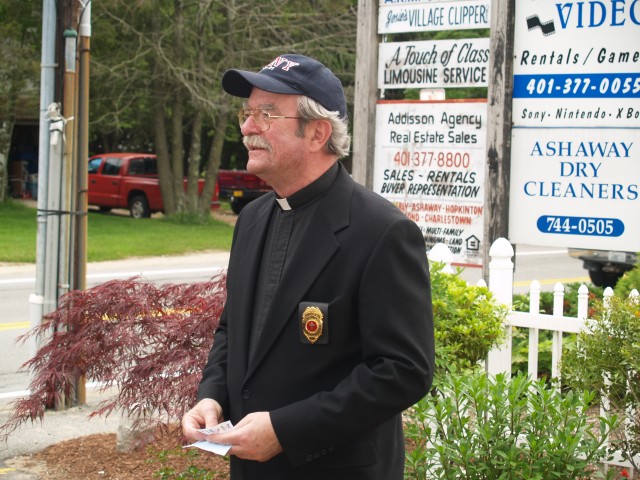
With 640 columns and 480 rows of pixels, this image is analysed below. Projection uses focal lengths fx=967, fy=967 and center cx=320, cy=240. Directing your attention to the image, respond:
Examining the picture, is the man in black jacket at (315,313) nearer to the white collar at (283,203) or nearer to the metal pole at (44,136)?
the white collar at (283,203)

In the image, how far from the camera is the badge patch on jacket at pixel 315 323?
255 centimetres

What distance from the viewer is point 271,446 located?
251 cm

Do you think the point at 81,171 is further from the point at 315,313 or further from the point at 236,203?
the point at 236,203

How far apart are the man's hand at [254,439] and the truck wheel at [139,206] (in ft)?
80.4

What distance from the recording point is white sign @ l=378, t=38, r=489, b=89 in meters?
6.98

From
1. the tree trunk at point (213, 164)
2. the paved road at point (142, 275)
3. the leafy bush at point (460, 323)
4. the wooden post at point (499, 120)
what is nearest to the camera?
the leafy bush at point (460, 323)

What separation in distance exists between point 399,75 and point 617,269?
8260 mm

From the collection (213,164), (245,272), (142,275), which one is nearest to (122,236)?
(213,164)

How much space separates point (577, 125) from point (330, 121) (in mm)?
3947

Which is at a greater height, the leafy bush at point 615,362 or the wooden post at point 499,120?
the wooden post at point 499,120

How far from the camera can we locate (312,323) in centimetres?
255

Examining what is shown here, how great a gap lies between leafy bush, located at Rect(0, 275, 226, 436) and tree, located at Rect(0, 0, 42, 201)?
60.4 ft

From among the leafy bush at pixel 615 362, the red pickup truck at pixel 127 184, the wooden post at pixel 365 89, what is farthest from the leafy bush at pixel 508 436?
the red pickup truck at pixel 127 184

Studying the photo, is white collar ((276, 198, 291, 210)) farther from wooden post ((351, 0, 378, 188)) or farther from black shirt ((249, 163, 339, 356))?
wooden post ((351, 0, 378, 188))
